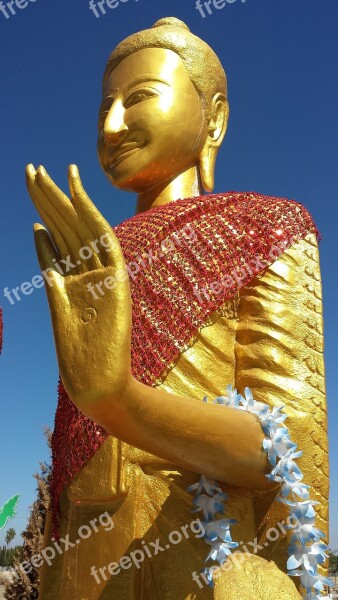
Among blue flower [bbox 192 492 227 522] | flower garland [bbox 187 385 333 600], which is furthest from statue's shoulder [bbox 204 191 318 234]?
blue flower [bbox 192 492 227 522]

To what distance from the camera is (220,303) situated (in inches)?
106

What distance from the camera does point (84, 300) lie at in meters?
1.96

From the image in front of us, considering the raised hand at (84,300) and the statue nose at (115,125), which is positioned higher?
the statue nose at (115,125)

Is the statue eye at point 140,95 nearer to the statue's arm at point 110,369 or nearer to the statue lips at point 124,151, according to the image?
the statue lips at point 124,151

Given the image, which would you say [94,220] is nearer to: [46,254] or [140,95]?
[46,254]

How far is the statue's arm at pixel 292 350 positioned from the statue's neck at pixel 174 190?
0.75 metres

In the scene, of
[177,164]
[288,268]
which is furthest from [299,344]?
[177,164]

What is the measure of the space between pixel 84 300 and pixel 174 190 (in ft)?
4.86

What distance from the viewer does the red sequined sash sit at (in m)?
2.59

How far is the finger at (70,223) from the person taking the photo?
199cm

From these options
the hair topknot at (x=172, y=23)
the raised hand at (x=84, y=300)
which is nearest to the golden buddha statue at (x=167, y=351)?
the raised hand at (x=84, y=300)

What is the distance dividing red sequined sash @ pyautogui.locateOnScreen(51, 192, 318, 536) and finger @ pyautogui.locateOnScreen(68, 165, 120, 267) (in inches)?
28.3

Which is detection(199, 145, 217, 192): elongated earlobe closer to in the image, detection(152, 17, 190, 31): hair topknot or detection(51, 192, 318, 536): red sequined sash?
detection(51, 192, 318, 536): red sequined sash

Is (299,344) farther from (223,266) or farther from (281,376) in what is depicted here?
(223,266)
